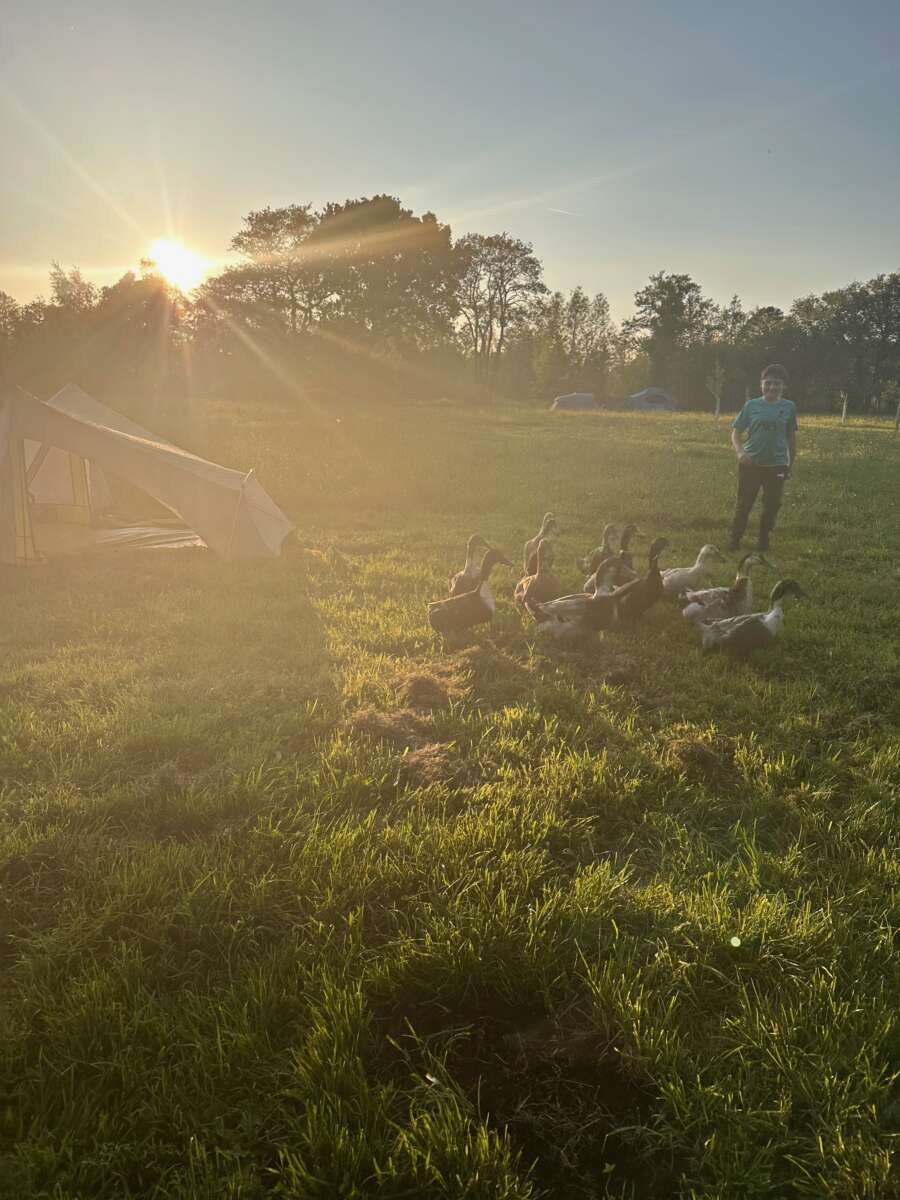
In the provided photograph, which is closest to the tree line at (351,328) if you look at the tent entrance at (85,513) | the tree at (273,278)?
the tree at (273,278)

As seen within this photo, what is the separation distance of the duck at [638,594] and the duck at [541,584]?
0.81m

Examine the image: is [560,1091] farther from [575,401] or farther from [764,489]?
[575,401]

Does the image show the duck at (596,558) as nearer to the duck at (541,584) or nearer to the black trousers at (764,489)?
the duck at (541,584)

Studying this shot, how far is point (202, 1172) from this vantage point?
196 cm

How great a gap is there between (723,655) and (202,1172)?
562 cm

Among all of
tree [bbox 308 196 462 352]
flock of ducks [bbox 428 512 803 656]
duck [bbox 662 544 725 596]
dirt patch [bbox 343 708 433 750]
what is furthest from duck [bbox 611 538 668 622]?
tree [bbox 308 196 462 352]

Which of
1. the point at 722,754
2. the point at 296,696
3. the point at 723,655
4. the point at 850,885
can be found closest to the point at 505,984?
the point at 850,885

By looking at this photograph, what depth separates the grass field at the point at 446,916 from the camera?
2045 millimetres

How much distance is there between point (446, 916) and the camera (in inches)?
114

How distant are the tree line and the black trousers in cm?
3540

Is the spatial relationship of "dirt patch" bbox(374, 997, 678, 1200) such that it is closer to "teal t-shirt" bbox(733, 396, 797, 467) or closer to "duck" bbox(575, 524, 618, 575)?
"duck" bbox(575, 524, 618, 575)

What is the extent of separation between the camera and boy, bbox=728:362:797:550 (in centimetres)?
984

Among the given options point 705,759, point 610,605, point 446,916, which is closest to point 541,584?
point 610,605

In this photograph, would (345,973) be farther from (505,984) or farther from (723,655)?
(723,655)
